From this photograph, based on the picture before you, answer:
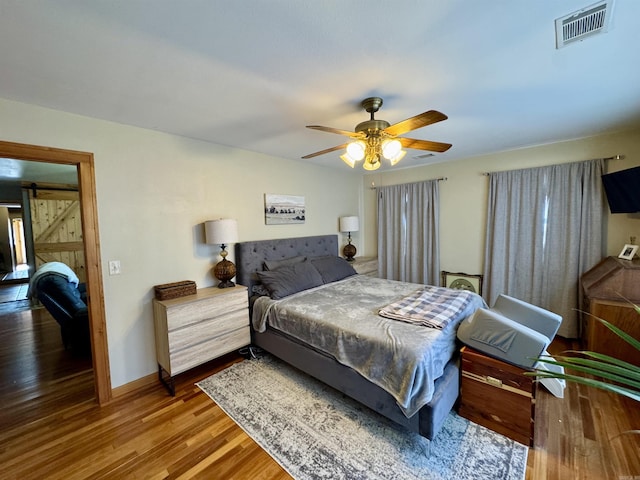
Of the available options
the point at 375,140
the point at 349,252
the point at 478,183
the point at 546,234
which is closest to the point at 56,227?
the point at 349,252

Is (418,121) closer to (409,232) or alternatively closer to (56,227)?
(409,232)

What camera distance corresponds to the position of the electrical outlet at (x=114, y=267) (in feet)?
7.76

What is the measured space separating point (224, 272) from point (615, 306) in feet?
12.9

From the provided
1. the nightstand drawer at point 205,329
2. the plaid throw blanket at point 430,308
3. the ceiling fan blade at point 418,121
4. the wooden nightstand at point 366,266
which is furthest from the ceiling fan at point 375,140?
the wooden nightstand at point 366,266

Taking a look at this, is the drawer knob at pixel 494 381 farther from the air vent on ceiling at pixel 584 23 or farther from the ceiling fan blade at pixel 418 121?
the air vent on ceiling at pixel 584 23

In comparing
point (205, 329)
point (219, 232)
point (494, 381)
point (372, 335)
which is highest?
point (219, 232)

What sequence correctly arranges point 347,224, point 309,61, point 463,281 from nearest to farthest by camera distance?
point 309,61
point 463,281
point 347,224

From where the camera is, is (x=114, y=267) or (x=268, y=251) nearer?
(x=114, y=267)

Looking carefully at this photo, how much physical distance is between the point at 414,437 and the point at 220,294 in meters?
2.03

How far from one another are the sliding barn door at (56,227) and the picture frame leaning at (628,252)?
837 centimetres

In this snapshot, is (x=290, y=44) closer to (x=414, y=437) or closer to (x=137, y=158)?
(x=137, y=158)

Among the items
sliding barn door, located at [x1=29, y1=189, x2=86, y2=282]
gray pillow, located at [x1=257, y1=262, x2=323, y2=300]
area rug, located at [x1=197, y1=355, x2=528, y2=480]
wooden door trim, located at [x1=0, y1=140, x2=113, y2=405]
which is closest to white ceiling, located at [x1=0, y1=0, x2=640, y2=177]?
wooden door trim, located at [x1=0, y1=140, x2=113, y2=405]

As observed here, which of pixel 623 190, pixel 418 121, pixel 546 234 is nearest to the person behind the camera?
pixel 418 121

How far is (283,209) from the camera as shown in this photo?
12.4 feet
